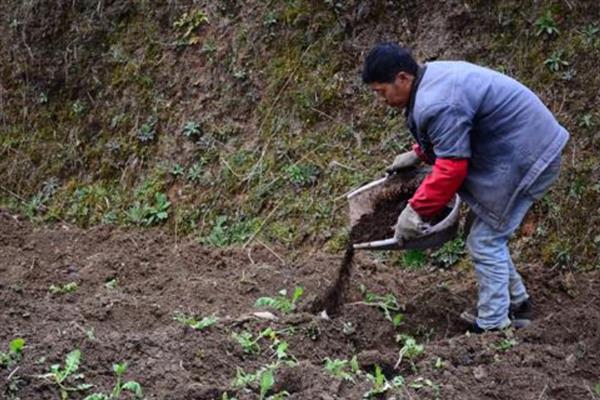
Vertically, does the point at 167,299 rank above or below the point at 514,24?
below

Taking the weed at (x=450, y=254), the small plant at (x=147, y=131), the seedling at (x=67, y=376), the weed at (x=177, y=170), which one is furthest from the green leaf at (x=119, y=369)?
the small plant at (x=147, y=131)

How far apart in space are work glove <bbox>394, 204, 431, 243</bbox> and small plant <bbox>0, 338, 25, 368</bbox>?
81.5 inches

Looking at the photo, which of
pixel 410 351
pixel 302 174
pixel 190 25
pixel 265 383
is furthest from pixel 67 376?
pixel 190 25

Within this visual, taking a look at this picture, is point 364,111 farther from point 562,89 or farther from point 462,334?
point 462,334

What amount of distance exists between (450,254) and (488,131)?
168 centimetres

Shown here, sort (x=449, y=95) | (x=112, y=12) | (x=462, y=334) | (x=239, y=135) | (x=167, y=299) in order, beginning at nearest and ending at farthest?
(x=449, y=95)
(x=462, y=334)
(x=167, y=299)
(x=239, y=135)
(x=112, y=12)

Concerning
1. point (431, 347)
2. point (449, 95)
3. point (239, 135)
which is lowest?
point (239, 135)

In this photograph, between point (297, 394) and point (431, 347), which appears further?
point (431, 347)

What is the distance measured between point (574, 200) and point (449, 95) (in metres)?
1.99

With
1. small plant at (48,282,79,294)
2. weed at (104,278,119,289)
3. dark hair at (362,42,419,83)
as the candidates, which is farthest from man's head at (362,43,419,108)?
small plant at (48,282,79,294)

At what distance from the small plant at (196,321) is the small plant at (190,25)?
A: 3.93 meters

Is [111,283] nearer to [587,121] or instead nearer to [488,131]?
[488,131]

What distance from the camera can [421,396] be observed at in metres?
4.41

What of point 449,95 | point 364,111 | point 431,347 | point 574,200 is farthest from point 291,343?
point 364,111
